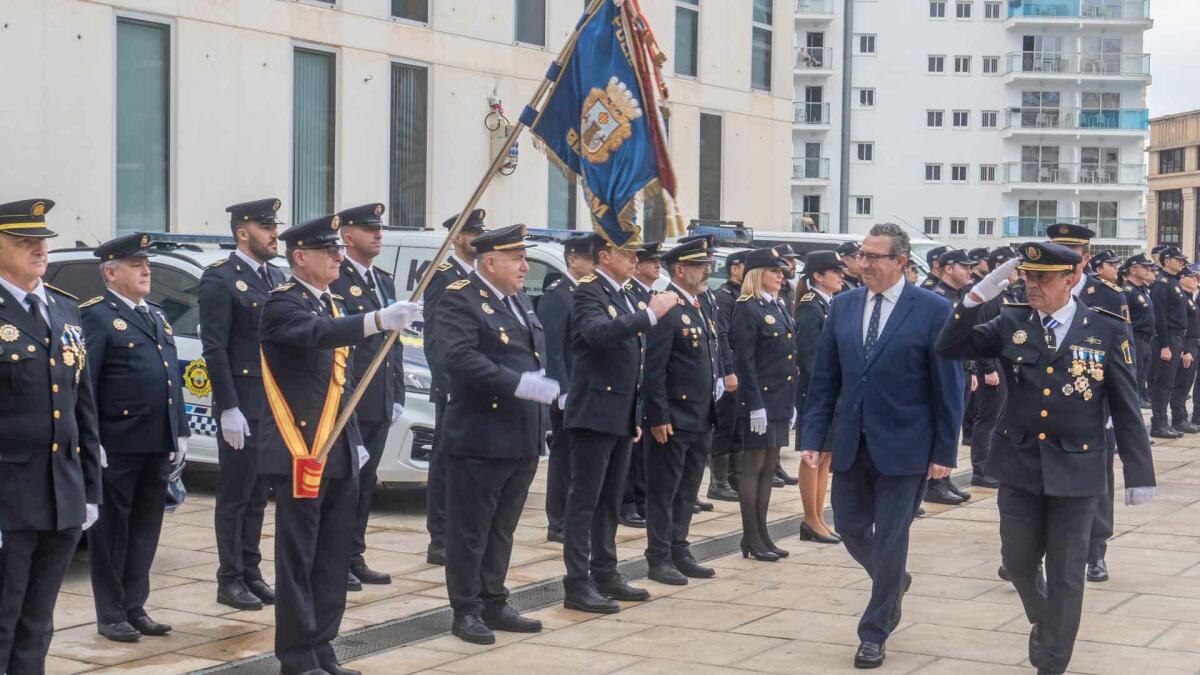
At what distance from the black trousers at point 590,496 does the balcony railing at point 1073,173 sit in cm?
6700

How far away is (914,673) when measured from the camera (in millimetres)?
7309

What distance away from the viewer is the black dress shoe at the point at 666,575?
30.7 feet

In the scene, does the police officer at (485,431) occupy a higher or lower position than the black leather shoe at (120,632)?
higher

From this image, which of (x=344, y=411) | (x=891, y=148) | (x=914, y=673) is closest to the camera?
(x=344, y=411)

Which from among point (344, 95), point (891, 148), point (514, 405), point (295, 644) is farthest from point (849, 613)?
point (891, 148)

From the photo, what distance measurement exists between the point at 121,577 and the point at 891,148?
67.5 metres

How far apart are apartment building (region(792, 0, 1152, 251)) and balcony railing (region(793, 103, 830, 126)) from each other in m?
0.28

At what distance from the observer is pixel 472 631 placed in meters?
7.79

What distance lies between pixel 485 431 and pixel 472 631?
995 millimetres

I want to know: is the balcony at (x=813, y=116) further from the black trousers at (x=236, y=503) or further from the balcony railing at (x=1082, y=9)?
the black trousers at (x=236, y=503)

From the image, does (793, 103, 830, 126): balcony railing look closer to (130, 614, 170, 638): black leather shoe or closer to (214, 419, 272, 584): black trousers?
(214, 419, 272, 584): black trousers

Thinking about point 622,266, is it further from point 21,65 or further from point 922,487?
point 21,65

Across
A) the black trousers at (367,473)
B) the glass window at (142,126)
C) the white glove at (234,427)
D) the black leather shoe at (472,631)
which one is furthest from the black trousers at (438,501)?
the glass window at (142,126)

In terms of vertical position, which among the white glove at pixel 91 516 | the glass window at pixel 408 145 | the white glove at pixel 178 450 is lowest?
the white glove at pixel 91 516
